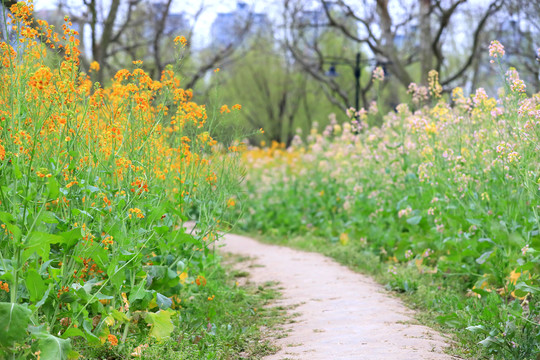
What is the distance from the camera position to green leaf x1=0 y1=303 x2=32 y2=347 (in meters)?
2.83

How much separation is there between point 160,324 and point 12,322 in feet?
4.08

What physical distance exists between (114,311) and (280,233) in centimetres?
719

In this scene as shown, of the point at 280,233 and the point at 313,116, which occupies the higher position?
the point at 313,116

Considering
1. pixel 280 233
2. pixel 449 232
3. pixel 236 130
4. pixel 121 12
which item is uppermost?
pixel 121 12

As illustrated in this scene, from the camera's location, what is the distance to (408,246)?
7.05 m

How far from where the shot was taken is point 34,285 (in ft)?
10.2

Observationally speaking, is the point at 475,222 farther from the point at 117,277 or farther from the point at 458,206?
the point at 117,277

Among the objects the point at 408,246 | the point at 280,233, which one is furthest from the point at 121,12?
the point at 408,246

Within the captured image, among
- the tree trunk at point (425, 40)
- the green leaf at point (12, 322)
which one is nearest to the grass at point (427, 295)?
the green leaf at point (12, 322)

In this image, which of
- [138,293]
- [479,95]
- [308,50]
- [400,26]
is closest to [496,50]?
[479,95]

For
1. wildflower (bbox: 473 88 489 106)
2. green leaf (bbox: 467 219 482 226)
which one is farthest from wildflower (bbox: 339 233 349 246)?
wildflower (bbox: 473 88 489 106)

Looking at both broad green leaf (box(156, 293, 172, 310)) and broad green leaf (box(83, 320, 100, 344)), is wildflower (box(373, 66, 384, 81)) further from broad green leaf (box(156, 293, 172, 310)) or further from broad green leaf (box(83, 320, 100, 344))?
broad green leaf (box(83, 320, 100, 344))

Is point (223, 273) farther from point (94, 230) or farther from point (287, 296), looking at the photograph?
point (94, 230)

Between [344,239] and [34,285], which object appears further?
[344,239]
